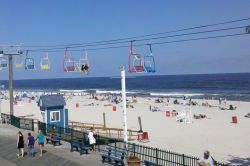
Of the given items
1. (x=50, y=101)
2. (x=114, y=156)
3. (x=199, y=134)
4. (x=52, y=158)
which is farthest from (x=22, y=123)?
(x=114, y=156)

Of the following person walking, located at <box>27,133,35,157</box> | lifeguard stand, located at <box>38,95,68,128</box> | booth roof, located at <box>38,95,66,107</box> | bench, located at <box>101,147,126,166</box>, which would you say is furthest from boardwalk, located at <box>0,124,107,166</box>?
lifeguard stand, located at <box>38,95,68,128</box>

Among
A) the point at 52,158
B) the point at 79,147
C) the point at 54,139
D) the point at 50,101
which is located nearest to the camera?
the point at 52,158

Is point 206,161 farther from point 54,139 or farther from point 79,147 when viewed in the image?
point 54,139

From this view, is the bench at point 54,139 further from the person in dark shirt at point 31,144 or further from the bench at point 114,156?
the bench at point 114,156

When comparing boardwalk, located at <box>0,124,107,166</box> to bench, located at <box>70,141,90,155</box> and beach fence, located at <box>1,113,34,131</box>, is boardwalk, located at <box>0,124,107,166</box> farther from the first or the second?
beach fence, located at <box>1,113,34,131</box>

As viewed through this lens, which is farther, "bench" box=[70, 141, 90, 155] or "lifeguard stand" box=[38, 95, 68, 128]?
"lifeguard stand" box=[38, 95, 68, 128]

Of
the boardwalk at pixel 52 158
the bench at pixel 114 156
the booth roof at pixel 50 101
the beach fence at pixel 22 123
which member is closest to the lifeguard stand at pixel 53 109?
the booth roof at pixel 50 101

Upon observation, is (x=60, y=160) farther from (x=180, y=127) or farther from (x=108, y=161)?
(x=180, y=127)

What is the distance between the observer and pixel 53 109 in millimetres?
30250

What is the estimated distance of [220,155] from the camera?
2689 centimetres

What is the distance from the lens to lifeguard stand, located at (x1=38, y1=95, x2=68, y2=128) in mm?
29766

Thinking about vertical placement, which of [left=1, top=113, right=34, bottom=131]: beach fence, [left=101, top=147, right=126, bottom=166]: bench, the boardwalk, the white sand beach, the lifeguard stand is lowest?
the white sand beach

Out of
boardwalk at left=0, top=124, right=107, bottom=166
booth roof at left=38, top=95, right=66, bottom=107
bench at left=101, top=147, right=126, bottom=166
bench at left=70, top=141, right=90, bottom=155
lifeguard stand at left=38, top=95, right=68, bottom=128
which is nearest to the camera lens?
bench at left=101, top=147, right=126, bottom=166

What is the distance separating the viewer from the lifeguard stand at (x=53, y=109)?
97.7ft
